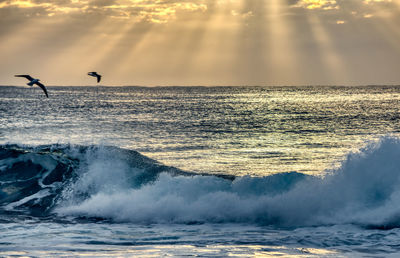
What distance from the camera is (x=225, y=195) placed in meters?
16.4

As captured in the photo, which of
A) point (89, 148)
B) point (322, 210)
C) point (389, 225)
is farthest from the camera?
point (89, 148)

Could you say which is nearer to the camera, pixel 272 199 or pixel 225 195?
pixel 272 199

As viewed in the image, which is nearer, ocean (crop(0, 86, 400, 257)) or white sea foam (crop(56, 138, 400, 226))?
ocean (crop(0, 86, 400, 257))

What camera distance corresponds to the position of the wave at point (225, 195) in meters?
15.3

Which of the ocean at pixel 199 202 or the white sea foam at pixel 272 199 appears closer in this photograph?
the ocean at pixel 199 202

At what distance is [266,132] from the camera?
121 ft

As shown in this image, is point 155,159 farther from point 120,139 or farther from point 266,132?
point 266,132

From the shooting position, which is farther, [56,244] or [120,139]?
[120,139]

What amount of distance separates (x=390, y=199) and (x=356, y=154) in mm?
2119

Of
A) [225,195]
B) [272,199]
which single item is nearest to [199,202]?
[225,195]

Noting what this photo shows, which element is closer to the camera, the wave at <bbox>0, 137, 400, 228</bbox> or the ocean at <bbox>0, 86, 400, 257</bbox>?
the ocean at <bbox>0, 86, 400, 257</bbox>

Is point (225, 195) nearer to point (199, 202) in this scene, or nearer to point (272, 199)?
point (199, 202)

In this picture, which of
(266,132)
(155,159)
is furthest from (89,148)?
(266,132)

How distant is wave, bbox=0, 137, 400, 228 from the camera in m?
15.3
